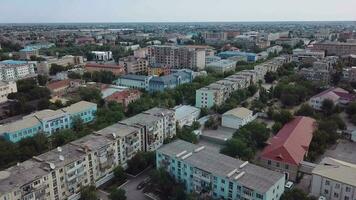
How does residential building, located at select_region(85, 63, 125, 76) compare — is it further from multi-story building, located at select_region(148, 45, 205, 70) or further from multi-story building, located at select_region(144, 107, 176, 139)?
multi-story building, located at select_region(144, 107, 176, 139)

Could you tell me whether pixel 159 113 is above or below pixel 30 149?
above

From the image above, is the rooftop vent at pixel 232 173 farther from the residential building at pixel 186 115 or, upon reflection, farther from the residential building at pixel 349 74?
the residential building at pixel 349 74

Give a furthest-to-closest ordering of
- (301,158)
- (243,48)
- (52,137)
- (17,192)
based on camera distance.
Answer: (243,48)
(52,137)
(301,158)
(17,192)

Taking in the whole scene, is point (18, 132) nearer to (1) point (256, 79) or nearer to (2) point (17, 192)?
(2) point (17, 192)

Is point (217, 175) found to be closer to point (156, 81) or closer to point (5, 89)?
point (156, 81)

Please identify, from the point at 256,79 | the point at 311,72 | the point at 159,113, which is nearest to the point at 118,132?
the point at 159,113

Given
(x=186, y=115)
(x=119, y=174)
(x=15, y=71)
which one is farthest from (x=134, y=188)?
(x=15, y=71)
